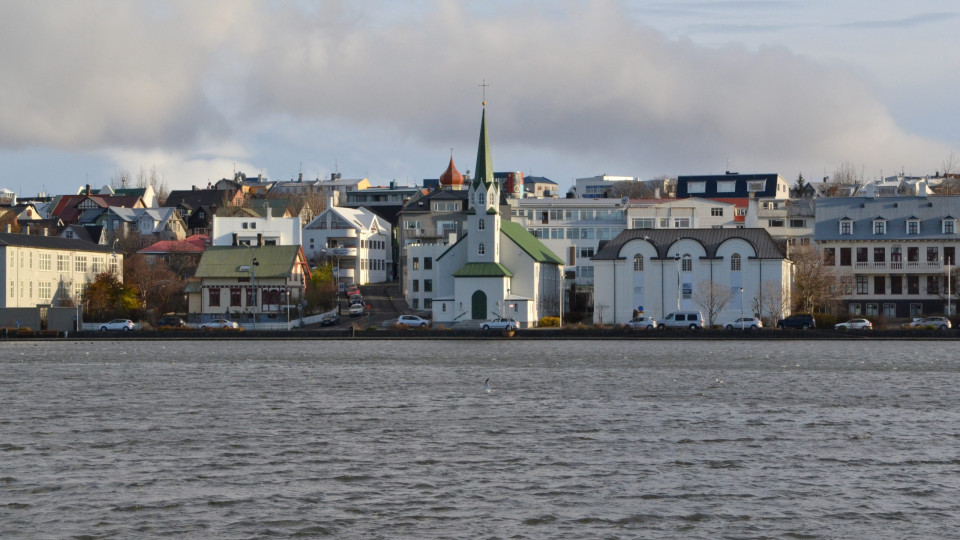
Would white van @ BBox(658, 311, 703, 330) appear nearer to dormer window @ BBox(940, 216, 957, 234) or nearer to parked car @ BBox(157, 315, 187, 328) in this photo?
dormer window @ BBox(940, 216, 957, 234)

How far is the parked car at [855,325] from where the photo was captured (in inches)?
3406

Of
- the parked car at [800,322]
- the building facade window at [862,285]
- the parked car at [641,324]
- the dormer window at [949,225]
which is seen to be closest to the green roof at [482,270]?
the parked car at [641,324]

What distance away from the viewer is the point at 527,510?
921 inches

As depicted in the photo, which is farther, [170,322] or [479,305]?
[479,305]

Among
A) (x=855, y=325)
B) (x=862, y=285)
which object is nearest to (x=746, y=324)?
(x=855, y=325)

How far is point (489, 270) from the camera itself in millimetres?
104938

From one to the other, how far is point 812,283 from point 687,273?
405 inches

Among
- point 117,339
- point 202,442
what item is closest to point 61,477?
point 202,442

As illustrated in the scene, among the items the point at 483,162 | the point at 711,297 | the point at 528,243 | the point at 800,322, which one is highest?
the point at 483,162

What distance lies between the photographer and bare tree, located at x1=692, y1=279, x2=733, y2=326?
95.3 meters

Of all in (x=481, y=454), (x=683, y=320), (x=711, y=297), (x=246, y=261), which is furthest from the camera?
(x=246, y=261)

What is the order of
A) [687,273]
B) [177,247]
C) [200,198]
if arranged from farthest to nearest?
1. [200,198]
2. [177,247]
3. [687,273]

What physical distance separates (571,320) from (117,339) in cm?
3788

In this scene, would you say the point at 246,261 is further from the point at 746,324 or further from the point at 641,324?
the point at 746,324
